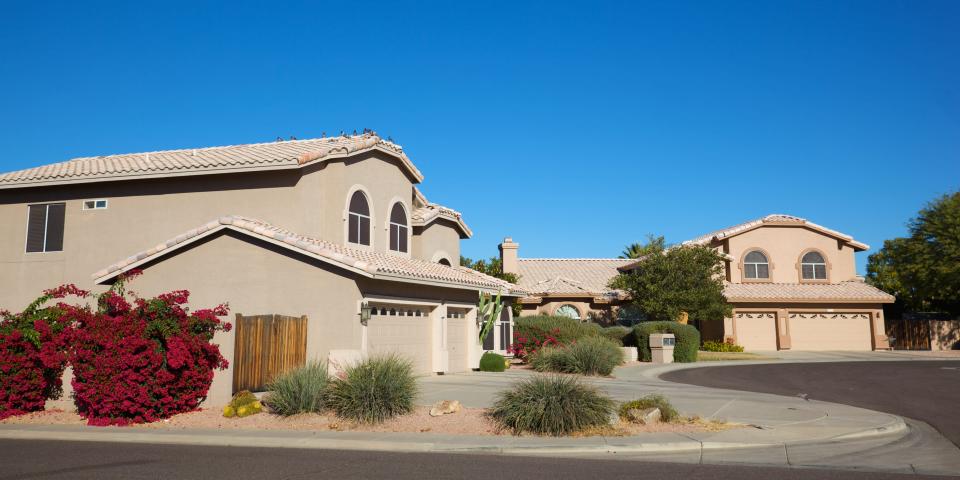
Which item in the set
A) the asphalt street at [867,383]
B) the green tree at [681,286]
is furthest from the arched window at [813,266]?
the asphalt street at [867,383]

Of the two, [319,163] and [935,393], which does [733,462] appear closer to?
[935,393]

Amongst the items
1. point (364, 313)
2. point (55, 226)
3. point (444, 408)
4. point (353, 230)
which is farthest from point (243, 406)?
point (55, 226)

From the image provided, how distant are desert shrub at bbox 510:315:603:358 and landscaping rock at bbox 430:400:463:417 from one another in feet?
48.2

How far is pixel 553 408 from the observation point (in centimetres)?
1257

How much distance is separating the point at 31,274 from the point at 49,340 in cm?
935

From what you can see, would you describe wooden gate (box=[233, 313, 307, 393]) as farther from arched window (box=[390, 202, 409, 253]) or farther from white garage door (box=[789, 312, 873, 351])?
white garage door (box=[789, 312, 873, 351])

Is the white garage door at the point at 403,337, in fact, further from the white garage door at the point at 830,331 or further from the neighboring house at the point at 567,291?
the white garage door at the point at 830,331

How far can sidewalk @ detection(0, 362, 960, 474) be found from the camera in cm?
1084

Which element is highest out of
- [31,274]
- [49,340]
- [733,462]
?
[31,274]

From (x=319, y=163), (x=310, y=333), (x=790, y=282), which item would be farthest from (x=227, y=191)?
(x=790, y=282)

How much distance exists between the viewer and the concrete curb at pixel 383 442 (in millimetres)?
11406

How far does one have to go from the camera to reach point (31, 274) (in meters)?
24.4

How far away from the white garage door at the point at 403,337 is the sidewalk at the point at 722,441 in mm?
6345

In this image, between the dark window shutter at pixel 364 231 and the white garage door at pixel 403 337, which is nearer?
the white garage door at pixel 403 337
